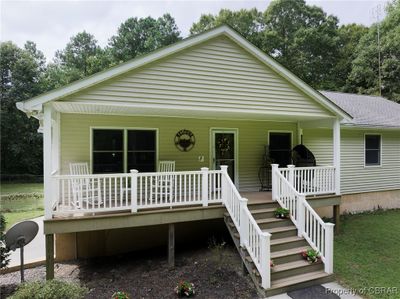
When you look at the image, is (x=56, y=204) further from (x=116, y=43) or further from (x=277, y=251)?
(x=116, y=43)

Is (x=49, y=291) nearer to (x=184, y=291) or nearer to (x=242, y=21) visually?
(x=184, y=291)

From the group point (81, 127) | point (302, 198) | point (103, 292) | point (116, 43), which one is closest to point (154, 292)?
point (103, 292)

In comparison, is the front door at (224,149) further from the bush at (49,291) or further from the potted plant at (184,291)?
the bush at (49,291)

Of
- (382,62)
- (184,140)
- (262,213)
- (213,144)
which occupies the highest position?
(382,62)

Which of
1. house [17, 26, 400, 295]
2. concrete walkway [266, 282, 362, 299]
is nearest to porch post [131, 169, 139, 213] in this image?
house [17, 26, 400, 295]

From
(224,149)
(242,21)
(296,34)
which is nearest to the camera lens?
(224,149)

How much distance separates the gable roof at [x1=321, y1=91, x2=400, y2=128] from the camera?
10805 mm

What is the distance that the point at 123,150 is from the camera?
8062 mm

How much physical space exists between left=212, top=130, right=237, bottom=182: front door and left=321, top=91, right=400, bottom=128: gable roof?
4309 millimetres

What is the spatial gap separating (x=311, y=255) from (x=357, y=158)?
22.3 feet

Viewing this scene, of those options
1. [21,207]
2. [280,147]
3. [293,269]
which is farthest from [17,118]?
[293,269]

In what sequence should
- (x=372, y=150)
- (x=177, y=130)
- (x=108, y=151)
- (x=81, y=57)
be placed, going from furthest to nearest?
(x=81, y=57) → (x=372, y=150) → (x=177, y=130) → (x=108, y=151)

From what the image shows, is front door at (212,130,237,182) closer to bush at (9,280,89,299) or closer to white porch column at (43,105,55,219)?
white porch column at (43,105,55,219)

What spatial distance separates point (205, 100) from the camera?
662 cm
